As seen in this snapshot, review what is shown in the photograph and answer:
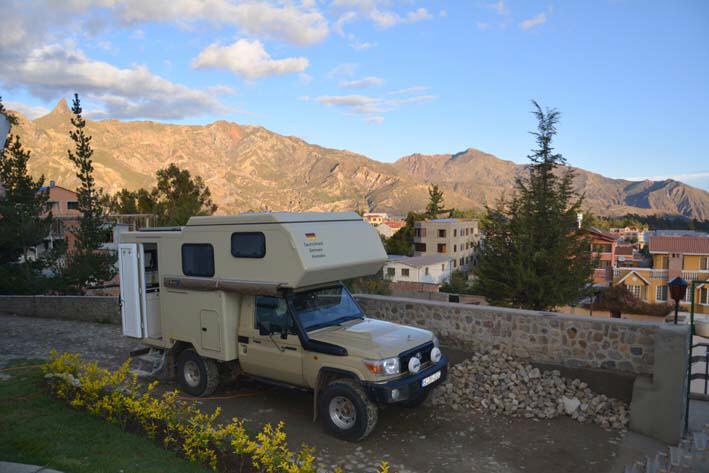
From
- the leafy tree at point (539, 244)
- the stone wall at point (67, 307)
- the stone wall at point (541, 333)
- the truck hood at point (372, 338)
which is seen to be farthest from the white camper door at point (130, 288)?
the leafy tree at point (539, 244)

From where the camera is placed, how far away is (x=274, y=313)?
305 inches

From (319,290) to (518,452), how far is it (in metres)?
3.65

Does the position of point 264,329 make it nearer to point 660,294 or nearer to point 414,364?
point 414,364

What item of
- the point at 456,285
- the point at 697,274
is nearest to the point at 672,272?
the point at 697,274

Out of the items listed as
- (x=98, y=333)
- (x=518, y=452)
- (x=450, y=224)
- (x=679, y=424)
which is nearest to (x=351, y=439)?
(x=518, y=452)

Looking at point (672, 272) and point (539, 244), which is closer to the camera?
point (539, 244)

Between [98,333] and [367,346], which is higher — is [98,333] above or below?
below

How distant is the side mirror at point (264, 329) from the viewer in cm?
777

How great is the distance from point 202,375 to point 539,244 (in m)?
12.6

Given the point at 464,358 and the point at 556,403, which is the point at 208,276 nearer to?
the point at 464,358

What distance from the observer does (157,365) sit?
9.53m

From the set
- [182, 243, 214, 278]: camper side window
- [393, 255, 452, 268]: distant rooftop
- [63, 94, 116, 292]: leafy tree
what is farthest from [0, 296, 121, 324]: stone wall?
[393, 255, 452, 268]: distant rooftop

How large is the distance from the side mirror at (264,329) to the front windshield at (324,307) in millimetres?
577

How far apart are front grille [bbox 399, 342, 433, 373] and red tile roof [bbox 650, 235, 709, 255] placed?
50.1 m
